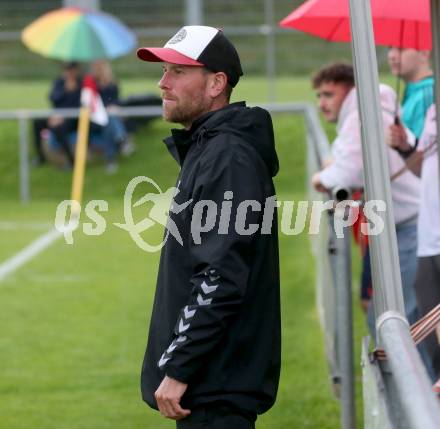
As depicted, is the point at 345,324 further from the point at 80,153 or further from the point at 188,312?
the point at 80,153

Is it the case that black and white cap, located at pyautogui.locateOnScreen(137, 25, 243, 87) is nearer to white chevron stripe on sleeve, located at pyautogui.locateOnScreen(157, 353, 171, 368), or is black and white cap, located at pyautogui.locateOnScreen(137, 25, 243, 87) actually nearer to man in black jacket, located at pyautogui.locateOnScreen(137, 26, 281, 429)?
man in black jacket, located at pyautogui.locateOnScreen(137, 26, 281, 429)

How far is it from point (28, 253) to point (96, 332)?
4660mm

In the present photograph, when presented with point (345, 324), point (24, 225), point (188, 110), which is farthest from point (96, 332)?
point (24, 225)

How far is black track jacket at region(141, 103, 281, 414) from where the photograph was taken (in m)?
3.78

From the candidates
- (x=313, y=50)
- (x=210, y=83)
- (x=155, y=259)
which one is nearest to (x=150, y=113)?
(x=313, y=50)

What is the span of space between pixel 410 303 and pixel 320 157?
1.71 m

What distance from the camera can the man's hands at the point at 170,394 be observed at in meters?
3.81

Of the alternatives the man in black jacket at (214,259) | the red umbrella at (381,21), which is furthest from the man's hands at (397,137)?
the man in black jacket at (214,259)

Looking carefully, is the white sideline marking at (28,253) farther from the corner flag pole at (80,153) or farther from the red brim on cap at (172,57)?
the red brim on cap at (172,57)

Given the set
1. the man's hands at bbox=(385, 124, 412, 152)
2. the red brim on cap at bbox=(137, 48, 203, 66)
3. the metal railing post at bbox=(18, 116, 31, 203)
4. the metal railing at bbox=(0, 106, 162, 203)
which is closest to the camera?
the red brim on cap at bbox=(137, 48, 203, 66)

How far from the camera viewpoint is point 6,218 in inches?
682

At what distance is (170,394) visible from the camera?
12.5 ft

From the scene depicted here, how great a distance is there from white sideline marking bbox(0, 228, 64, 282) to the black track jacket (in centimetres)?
856

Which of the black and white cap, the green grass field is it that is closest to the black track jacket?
the black and white cap
